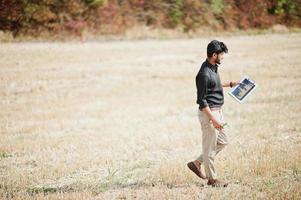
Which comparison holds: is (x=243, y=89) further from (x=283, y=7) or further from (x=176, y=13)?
(x=283, y=7)

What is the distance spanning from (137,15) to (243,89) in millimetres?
31896

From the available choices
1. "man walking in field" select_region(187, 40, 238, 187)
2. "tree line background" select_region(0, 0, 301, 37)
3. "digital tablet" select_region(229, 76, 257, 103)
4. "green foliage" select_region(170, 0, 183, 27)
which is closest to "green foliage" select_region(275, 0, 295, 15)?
"tree line background" select_region(0, 0, 301, 37)

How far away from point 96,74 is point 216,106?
15782mm

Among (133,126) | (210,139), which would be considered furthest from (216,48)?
(133,126)

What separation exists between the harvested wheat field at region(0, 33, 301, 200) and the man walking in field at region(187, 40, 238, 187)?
1.77 ft

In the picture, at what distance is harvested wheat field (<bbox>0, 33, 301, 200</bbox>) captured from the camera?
842cm

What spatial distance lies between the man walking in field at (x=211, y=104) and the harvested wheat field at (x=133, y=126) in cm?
54

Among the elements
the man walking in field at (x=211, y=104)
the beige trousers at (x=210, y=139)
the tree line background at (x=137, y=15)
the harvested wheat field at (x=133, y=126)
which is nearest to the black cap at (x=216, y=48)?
the man walking in field at (x=211, y=104)

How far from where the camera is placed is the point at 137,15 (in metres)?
39.2

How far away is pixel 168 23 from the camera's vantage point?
3962 centimetres

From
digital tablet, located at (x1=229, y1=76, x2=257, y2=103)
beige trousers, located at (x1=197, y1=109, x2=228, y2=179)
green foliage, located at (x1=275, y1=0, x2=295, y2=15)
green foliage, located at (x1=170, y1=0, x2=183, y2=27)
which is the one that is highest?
digital tablet, located at (x1=229, y1=76, x2=257, y2=103)

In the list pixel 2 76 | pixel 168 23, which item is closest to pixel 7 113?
pixel 2 76

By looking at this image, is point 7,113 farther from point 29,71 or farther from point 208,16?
point 208,16

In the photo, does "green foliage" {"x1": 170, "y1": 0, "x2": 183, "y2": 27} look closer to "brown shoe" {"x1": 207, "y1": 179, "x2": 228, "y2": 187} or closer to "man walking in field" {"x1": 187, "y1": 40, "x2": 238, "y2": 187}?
"man walking in field" {"x1": 187, "y1": 40, "x2": 238, "y2": 187}
